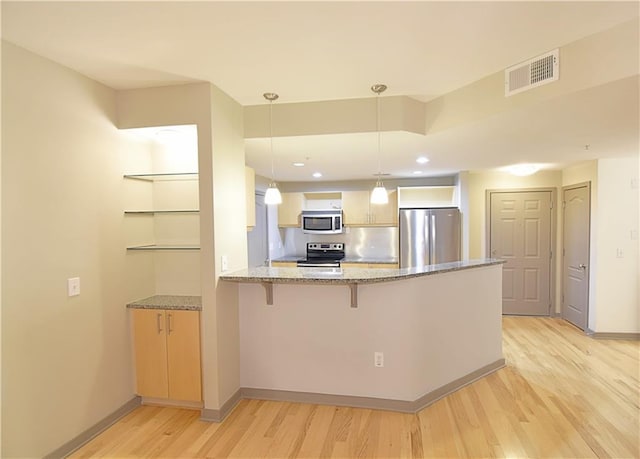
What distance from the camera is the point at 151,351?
9.05 feet

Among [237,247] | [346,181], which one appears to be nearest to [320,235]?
[346,181]

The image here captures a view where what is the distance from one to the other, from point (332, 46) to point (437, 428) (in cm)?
265

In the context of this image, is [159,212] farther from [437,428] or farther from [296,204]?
[296,204]

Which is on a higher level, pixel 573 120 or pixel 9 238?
pixel 573 120

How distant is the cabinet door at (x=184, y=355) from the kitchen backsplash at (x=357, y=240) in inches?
140

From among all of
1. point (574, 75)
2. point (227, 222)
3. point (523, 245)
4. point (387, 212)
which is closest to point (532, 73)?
point (574, 75)

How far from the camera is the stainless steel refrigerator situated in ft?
17.5

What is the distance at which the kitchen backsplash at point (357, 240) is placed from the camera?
6.02m

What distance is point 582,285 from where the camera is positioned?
464 centimetres

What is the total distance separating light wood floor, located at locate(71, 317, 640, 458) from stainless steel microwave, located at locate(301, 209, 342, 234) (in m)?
3.13

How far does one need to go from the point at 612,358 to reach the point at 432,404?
2399mm

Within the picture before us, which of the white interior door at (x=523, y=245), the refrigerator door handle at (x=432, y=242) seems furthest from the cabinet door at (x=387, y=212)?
the white interior door at (x=523, y=245)

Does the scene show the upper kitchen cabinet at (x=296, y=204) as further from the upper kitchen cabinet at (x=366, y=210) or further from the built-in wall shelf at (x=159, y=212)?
the built-in wall shelf at (x=159, y=212)

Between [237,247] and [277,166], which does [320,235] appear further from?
[237,247]
